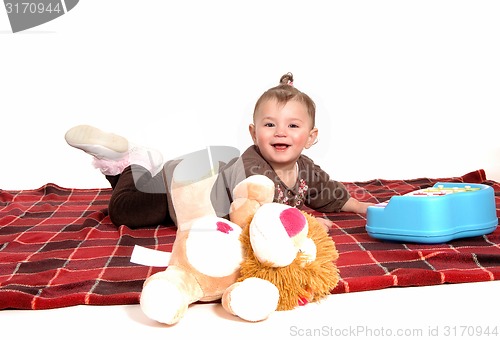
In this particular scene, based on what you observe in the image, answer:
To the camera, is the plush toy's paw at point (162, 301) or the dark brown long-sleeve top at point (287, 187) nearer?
the plush toy's paw at point (162, 301)

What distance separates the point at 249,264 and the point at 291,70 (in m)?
1.96

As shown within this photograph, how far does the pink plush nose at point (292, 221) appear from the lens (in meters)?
1.27

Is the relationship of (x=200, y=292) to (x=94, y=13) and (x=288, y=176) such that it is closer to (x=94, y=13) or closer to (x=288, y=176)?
(x=288, y=176)

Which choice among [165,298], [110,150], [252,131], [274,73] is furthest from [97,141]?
[274,73]

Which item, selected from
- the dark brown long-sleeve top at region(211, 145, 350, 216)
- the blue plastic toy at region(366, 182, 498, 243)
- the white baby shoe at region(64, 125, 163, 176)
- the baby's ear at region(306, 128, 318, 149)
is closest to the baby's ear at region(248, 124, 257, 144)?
the dark brown long-sleeve top at region(211, 145, 350, 216)

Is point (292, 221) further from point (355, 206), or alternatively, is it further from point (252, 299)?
point (355, 206)

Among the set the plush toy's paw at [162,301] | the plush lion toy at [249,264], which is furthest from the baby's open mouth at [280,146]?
the plush toy's paw at [162,301]

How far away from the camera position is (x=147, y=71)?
287 centimetres

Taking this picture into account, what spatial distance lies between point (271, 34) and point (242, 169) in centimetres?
140

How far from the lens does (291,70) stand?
315 centimetres

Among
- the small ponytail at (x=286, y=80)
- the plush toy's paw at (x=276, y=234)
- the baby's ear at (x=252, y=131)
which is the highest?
the small ponytail at (x=286, y=80)

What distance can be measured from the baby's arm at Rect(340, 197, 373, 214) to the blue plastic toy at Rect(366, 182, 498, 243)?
392 mm

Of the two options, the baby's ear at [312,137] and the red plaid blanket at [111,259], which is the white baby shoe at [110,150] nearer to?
the red plaid blanket at [111,259]

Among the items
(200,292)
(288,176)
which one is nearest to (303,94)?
(288,176)
